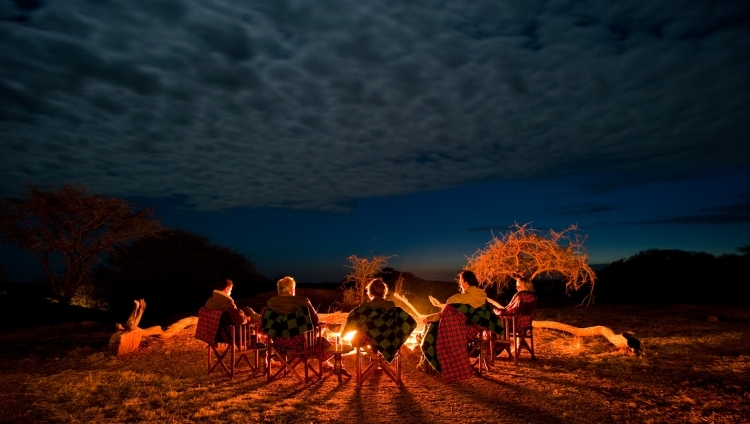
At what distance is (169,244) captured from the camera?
1956 centimetres

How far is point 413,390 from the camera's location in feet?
18.3

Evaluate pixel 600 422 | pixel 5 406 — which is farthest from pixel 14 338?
pixel 600 422

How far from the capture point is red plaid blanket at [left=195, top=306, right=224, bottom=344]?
623cm

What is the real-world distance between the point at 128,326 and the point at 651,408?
6935 mm

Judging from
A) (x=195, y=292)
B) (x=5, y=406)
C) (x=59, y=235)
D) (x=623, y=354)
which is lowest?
(x=5, y=406)

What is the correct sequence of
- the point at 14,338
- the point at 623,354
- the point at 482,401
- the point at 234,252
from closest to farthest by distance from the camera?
the point at 482,401
the point at 623,354
the point at 14,338
the point at 234,252

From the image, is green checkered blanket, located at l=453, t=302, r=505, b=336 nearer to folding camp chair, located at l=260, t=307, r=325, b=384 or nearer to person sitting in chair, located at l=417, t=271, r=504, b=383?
person sitting in chair, located at l=417, t=271, r=504, b=383

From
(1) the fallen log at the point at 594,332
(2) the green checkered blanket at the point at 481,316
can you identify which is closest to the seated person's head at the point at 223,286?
(2) the green checkered blanket at the point at 481,316

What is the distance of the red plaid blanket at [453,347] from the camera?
18.7 feet

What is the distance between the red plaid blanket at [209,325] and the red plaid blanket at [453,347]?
8.23ft

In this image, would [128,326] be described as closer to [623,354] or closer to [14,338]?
A: [14,338]

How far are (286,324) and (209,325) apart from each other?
1132mm

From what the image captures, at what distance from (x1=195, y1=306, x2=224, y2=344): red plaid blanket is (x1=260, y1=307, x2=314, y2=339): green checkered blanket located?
74 centimetres

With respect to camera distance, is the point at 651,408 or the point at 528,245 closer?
the point at 651,408
